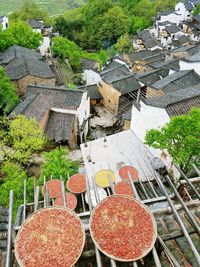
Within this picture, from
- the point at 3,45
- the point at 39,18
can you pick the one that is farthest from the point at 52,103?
the point at 39,18

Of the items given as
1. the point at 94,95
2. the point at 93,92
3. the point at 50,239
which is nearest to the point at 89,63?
the point at 93,92

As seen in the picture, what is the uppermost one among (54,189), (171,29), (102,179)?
(54,189)

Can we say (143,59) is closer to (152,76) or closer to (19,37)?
(152,76)

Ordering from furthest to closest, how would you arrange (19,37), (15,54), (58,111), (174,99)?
(19,37), (15,54), (58,111), (174,99)

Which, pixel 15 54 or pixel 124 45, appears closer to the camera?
pixel 15 54

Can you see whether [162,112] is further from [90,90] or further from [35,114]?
[90,90]
